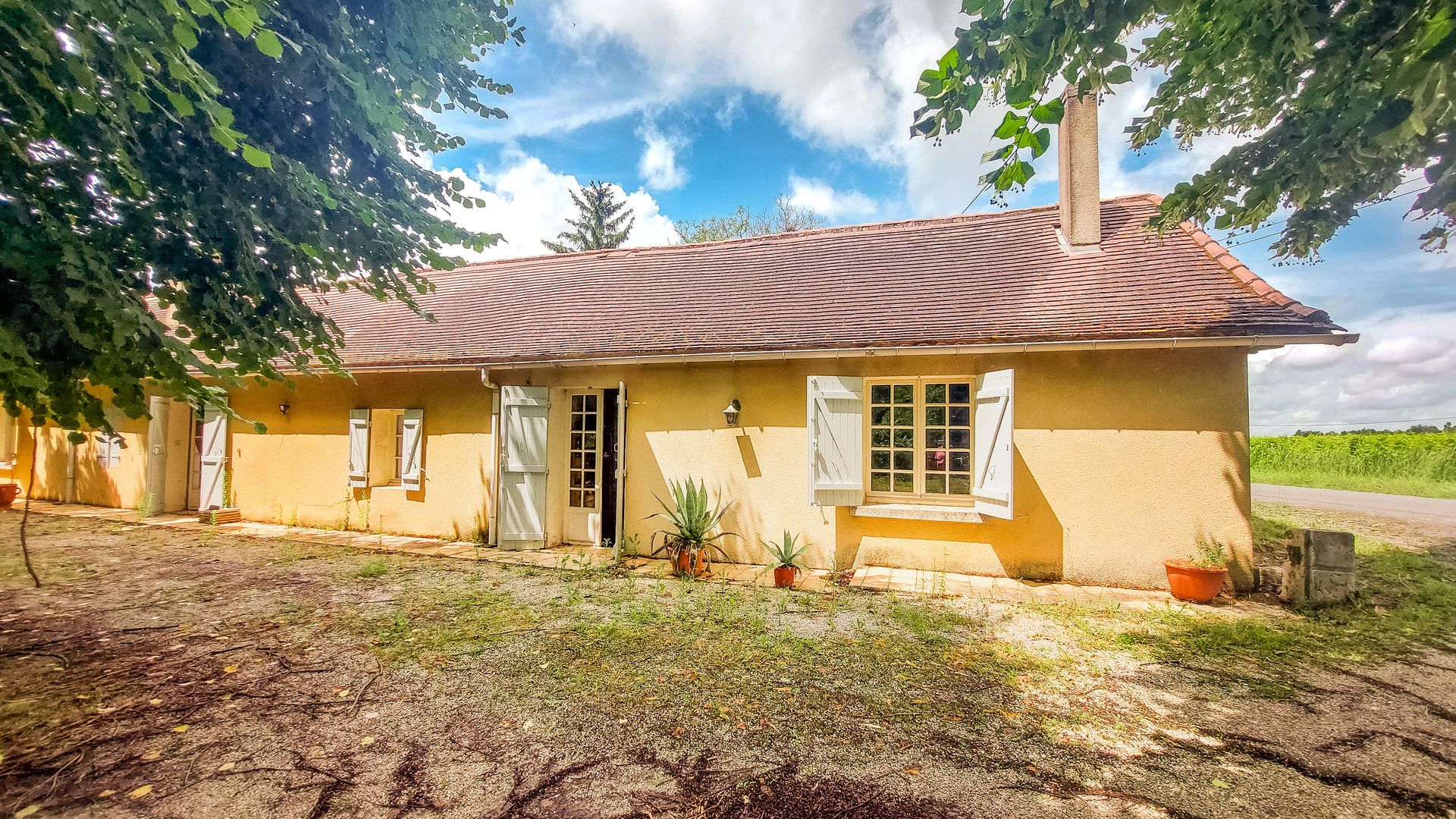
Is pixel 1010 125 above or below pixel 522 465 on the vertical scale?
above

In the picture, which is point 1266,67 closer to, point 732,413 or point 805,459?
point 805,459

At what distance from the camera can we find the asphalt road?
9.79 m

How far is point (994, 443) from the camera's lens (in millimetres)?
5648

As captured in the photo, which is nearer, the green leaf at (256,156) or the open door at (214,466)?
the green leaf at (256,156)

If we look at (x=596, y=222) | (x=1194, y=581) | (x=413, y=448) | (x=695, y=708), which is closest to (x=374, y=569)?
(x=413, y=448)

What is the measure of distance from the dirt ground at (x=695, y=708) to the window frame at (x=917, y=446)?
1.37 meters

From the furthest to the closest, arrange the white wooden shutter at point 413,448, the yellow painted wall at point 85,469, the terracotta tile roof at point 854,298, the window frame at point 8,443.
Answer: the window frame at point 8,443 → the yellow painted wall at point 85,469 → the white wooden shutter at point 413,448 → the terracotta tile roof at point 854,298

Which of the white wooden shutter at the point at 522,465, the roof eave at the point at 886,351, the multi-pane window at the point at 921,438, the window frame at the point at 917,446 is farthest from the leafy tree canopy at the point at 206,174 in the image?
the multi-pane window at the point at 921,438

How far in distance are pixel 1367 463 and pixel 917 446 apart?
1960 centimetres

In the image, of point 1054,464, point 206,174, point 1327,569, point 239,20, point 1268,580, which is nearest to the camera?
point 239,20

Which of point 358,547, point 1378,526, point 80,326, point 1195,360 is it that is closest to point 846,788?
point 80,326

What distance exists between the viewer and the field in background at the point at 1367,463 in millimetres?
14195

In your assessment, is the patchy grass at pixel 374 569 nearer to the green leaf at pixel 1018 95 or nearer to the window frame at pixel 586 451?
the window frame at pixel 586 451

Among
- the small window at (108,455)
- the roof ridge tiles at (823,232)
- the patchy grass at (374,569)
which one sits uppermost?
the roof ridge tiles at (823,232)
